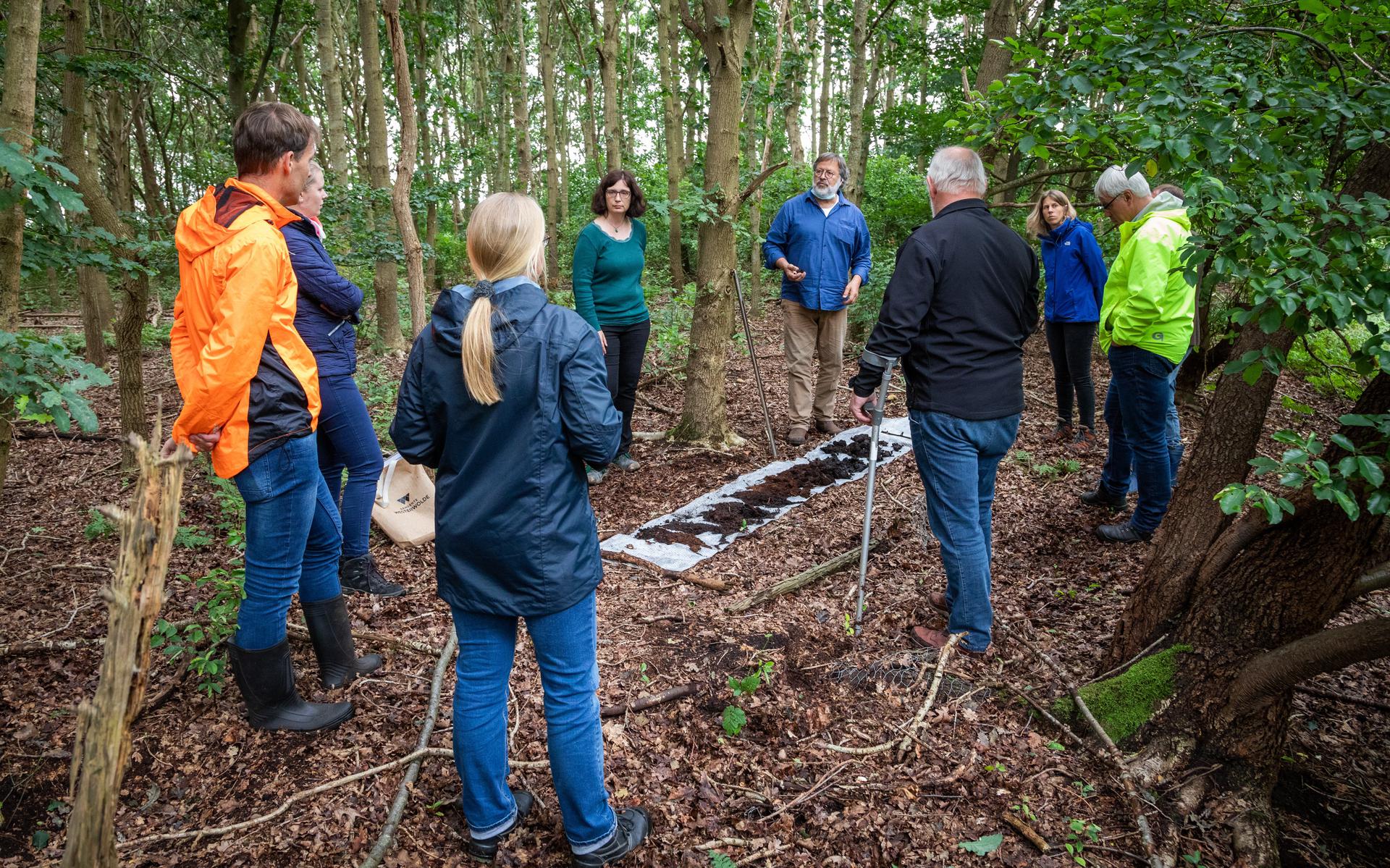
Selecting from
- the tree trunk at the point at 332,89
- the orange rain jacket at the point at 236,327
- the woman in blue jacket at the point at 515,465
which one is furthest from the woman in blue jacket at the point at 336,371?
the tree trunk at the point at 332,89

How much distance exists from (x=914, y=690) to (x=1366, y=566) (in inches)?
61.7

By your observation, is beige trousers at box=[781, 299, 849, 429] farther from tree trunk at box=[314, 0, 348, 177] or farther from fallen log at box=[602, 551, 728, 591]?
tree trunk at box=[314, 0, 348, 177]

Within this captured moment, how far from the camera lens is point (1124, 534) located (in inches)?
171

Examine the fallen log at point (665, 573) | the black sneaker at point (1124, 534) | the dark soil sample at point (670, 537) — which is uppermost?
the black sneaker at point (1124, 534)

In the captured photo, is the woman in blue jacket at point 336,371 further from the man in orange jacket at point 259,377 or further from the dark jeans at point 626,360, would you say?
the dark jeans at point 626,360

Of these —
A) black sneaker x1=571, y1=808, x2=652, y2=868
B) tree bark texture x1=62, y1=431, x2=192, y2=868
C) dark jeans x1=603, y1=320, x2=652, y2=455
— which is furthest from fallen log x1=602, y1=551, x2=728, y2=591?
tree bark texture x1=62, y1=431, x2=192, y2=868

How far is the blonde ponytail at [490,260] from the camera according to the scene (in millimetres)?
1929

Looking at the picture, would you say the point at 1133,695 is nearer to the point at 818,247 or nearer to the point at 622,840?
the point at 622,840

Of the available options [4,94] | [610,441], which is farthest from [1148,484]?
[4,94]

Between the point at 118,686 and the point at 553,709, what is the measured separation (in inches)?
45.5

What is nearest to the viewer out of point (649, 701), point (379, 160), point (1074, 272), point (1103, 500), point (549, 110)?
point (649, 701)

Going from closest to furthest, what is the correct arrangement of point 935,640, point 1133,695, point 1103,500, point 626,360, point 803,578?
1. point 1133,695
2. point 935,640
3. point 803,578
4. point 1103,500
5. point 626,360

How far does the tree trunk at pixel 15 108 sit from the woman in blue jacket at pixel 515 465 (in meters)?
2.34

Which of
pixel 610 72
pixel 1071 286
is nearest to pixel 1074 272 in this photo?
pixel 1071 286
